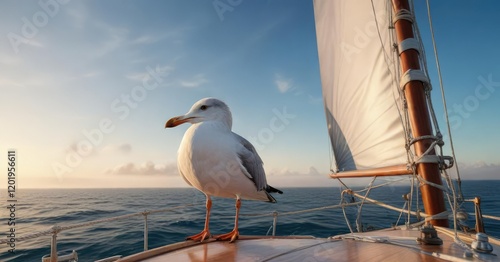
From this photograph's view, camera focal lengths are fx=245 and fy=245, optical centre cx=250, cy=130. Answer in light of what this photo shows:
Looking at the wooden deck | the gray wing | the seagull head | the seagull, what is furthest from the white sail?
the seagull head

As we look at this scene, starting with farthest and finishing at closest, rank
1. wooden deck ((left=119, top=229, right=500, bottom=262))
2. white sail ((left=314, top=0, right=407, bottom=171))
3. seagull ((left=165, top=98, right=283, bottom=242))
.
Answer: white sail ((left=314, top=0, right=407, bottom=171)), seagull ((left=165, top=98, right=283, bottom=242)), wooden deck ((left=119, top=229, right=500, bottom=262))

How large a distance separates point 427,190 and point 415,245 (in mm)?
1765

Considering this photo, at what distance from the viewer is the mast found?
11.8 ft

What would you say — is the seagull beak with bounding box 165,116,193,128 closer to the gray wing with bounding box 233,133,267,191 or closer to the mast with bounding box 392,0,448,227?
the gray wing with bounding box 233,133,267,191

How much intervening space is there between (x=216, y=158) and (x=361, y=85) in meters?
4.62

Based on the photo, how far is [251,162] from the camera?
9.19 feet

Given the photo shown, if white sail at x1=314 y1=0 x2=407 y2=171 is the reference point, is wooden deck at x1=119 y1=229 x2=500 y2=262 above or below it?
below

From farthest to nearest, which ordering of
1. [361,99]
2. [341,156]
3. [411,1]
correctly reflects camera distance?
[341,156] → [361,99] → [411,1]

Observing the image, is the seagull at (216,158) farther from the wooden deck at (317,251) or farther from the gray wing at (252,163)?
the wooden deck at (317,251)

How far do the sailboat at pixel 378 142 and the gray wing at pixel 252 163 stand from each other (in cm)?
67

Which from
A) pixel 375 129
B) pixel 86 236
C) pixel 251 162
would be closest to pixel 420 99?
pixel 375 129

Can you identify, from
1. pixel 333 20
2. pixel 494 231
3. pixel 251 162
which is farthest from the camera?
pixel 494 231

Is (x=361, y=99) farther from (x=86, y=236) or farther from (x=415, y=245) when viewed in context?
(x=86, y=236)

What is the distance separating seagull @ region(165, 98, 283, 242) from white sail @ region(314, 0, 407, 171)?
10.1 feet
